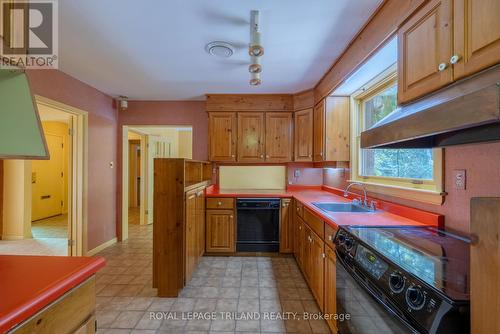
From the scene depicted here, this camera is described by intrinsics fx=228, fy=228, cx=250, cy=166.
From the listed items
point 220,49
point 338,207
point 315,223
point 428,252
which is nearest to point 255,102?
point 220,49

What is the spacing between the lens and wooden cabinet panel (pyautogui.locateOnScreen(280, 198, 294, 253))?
3199mm

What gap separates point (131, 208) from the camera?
680 centimetres

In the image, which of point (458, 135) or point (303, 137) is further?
point (303, 137)

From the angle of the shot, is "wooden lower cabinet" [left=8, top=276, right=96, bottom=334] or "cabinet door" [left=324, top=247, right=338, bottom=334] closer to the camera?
"wooden lower cabinet" [left=8, top=276, right=96, bottom=334]

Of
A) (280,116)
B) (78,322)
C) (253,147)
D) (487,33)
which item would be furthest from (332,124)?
(78,322)

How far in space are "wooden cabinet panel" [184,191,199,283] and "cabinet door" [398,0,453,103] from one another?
2072 mm

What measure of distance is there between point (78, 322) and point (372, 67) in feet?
8.60

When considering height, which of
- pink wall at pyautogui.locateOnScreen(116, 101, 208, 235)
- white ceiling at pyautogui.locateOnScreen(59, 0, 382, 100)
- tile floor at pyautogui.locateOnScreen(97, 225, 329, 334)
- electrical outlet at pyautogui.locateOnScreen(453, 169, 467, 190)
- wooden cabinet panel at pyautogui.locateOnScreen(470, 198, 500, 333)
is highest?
white ceiling at pyautogui.locateOnScreen(59, 0, 382, 100)

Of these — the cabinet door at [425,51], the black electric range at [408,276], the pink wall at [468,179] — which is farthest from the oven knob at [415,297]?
the cabinet door at [425,51]

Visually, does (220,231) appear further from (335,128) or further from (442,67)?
(442,67)

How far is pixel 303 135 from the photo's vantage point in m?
3.48

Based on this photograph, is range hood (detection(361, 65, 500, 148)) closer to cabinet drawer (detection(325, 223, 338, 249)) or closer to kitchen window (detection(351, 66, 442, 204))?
kitchen window (detection(351, 66, 442, 204))

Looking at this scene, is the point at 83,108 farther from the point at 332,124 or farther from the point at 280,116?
the point at 332,124

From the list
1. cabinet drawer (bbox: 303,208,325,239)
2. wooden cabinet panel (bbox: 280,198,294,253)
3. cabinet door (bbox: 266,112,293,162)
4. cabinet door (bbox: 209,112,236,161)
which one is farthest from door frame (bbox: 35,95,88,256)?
cabinet drawer (bbox: 303,208,325,239)
